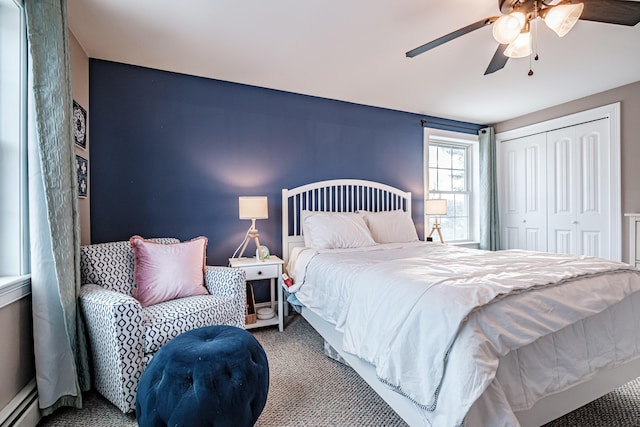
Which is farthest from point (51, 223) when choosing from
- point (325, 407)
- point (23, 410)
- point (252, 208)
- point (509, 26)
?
point (509, 26)

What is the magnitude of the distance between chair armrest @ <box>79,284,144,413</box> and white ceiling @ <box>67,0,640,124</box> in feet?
6.09

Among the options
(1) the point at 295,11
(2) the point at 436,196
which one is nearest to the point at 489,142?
(2) the point at 436,196

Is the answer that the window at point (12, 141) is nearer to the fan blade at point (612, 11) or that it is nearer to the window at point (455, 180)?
the fan blade at point (612, 11)

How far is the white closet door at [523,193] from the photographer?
4.00 m

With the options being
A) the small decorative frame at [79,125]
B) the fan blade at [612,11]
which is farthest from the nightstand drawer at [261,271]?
the fan blade at [612,11]

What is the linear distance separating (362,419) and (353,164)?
273 centimetres

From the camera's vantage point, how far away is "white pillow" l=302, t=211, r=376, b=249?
2.81m

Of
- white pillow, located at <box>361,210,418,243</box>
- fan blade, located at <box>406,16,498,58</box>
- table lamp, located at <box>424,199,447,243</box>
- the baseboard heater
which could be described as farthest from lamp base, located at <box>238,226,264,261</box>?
table lamp, located at <box>424,199,447,243</box>

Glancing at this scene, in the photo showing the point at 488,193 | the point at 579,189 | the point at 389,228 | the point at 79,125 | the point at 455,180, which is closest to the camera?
the point at 79,125

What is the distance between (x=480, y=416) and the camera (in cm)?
109

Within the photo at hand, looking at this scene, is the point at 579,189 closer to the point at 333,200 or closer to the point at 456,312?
the point at 333,200

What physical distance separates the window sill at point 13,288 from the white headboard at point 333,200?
1957 mm

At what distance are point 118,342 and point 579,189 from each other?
4.81 meters

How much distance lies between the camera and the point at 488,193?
14.4 ft
